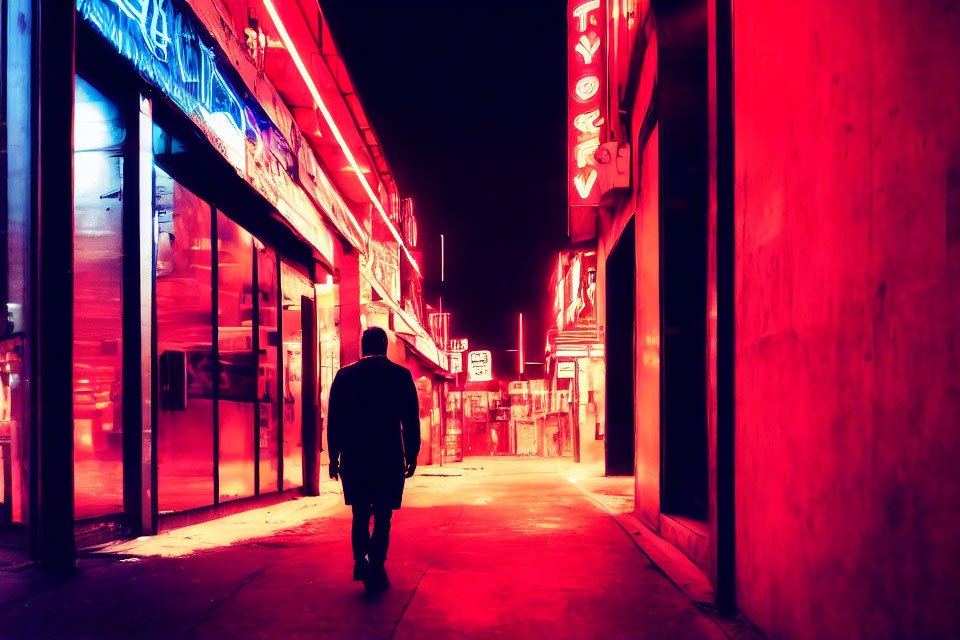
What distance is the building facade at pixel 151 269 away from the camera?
5.23 m

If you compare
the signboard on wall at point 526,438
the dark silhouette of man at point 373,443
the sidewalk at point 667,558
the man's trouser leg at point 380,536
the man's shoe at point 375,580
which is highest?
the dark silhouette of man at point 373,443

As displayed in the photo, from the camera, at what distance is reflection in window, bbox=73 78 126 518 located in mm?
6438

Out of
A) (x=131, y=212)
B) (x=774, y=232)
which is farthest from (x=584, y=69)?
(x=774, y=232)

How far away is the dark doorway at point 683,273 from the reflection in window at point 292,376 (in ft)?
21.2

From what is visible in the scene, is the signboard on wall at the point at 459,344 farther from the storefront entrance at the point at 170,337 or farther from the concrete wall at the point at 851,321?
the concrete wall at the point at 851,321

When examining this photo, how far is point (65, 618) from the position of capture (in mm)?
4121

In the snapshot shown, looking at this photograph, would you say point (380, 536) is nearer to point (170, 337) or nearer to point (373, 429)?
point (373, 429)

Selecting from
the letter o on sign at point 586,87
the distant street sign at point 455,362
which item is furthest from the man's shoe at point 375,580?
the distant street sign at point 455,362

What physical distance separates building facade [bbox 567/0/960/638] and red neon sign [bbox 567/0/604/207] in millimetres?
7825

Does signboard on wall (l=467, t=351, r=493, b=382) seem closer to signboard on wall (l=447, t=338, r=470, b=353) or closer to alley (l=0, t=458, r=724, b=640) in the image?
signboard on wall (l=447, t=338, r=470, b=353)

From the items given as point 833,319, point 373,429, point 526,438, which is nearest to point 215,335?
point 373,429

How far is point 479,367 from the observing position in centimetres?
3691

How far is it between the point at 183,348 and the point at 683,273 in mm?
5721

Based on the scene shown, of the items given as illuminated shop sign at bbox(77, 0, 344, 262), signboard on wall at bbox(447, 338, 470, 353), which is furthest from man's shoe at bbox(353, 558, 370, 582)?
signboard on wall at bbox(447, 338, 470, 353)
